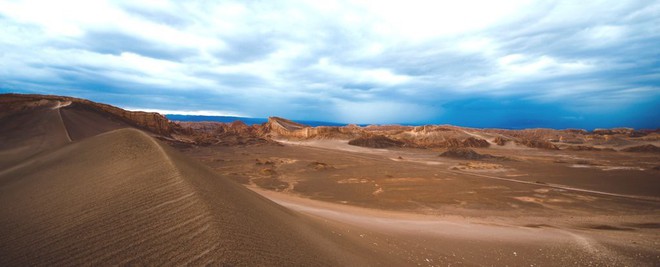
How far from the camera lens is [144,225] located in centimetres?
191

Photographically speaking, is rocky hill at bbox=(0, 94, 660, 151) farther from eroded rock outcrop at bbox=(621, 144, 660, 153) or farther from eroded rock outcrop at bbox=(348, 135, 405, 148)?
eroded rock outcrop at bbox=(621, 144, 660, 153)

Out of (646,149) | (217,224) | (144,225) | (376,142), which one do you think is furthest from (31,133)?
(646,149)

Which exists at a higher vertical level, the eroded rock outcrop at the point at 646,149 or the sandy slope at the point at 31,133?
the eroded rock outcrop at the point at 646,149

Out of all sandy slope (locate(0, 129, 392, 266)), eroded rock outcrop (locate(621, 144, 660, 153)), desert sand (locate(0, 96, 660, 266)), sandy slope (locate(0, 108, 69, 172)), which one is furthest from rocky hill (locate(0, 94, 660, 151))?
sandy slope (locate(0, 129, 392, 266))

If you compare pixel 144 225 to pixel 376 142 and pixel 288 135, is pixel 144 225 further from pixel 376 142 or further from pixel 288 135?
pixel 288 135

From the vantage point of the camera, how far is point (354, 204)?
890 cm

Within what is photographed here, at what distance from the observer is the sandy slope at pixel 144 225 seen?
66.0 inches

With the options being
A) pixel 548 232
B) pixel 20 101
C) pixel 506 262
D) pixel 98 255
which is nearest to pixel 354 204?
pixel 548 232

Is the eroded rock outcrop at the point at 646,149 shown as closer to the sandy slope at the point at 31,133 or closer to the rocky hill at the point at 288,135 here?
the rocky hill at the point at 288,135

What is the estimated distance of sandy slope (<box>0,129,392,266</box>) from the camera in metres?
1.68

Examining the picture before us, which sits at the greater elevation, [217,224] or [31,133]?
[217,224]

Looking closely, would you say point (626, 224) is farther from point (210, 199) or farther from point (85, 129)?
point (85, 129)

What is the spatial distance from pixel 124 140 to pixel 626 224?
10372mm

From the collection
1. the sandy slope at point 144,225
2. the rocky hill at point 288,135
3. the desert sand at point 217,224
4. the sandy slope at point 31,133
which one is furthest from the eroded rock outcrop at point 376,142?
the sandy slope at point 144,225
